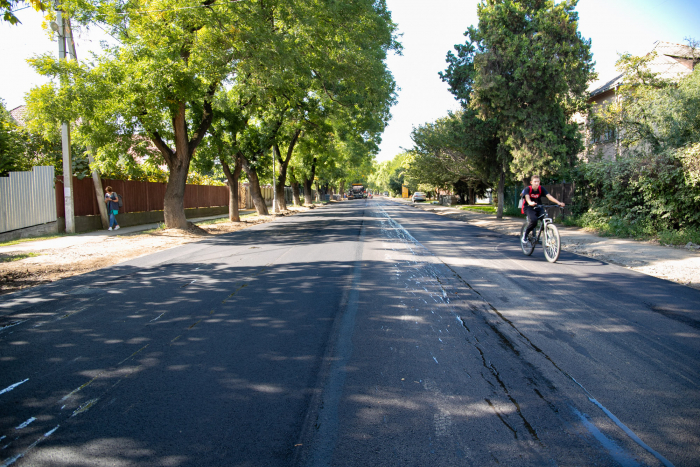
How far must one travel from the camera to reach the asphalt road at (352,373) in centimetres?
280

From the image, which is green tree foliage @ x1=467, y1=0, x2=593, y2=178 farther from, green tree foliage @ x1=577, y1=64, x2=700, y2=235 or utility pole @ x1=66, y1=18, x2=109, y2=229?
utility pole @ x1=66, y1=18, x2=109, y2=229

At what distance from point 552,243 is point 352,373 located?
7125mm

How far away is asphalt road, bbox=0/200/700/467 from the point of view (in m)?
2.80

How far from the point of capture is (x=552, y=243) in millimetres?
9461

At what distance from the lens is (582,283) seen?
7.42 meters

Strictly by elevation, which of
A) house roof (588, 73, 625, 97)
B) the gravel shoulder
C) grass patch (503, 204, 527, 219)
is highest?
house roof (588, 73, 625, 97)

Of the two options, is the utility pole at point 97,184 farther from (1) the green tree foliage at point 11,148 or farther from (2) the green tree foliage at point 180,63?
(1) the green tree foliage at point 11,148

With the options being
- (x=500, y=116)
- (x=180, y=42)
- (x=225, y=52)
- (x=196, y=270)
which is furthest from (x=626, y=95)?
(x=196, y=270)

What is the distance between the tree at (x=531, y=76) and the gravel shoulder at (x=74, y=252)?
46.6ft

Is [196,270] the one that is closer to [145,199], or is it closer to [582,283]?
[582,283]

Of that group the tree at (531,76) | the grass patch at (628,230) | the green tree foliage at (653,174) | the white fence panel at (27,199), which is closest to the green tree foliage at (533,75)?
the tree at (531,76)

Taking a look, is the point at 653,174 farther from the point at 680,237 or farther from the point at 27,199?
the point at 27,199

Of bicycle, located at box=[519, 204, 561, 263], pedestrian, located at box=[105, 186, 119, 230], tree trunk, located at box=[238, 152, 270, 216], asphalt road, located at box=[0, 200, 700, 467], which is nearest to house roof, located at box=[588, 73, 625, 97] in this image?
tree trunk, located at box=[238, 152, 270, 216]

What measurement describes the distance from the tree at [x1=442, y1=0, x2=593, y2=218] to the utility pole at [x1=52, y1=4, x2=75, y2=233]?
16486 millimetres
